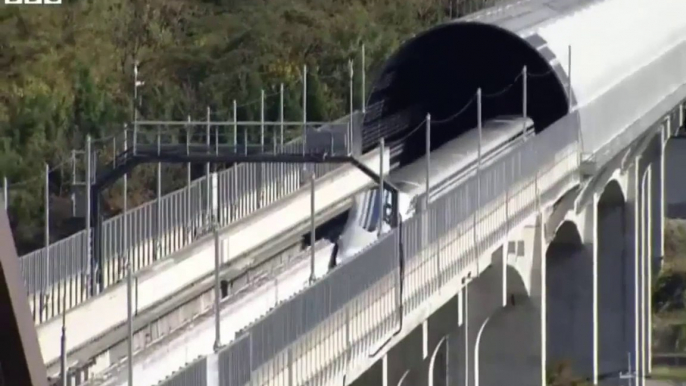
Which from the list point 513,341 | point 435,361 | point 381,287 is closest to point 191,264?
point 381,287

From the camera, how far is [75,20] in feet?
165

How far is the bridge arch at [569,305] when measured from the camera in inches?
1359

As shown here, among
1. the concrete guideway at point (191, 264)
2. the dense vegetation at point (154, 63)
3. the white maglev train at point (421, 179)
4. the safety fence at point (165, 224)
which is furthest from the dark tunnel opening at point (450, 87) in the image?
the safety fence at point (165, 224)

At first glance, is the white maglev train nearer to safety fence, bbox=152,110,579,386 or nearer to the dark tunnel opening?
safety fence, bbox=152,110,579,386

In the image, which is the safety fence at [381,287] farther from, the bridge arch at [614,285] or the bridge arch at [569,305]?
the bridge arch at [614,285]

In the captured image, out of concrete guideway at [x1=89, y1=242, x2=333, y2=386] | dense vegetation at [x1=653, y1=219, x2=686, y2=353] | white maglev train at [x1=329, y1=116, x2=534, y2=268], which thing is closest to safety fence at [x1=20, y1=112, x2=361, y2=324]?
white maglev train at [x1=329, y1=116, x2=534, y2=268]

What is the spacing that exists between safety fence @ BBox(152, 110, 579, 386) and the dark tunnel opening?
6.50 meters

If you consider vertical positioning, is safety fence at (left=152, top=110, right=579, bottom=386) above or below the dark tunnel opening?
above

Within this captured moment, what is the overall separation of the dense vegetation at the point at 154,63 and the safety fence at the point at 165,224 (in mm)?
5898

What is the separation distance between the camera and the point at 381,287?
16.5 meters

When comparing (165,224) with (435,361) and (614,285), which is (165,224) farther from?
(614,285)

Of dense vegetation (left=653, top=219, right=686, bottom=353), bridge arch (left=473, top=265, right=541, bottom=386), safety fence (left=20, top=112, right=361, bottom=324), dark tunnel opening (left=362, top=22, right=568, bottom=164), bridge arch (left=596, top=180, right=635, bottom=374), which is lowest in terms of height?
dense vegetation (left=653, top=219, right=686, bottom=353)

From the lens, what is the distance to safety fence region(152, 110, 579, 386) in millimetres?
12820

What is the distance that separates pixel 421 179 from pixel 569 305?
1091cm
